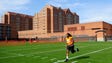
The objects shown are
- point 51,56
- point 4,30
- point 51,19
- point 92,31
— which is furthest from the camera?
point 51,19

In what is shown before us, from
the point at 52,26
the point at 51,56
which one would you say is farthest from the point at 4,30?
the point at 51,56

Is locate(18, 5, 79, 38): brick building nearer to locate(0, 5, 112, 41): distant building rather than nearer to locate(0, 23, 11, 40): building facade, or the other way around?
locate(0, 5, 112, 41): distant building

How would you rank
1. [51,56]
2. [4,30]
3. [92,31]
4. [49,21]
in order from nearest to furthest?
[51,56], [92,31], [4,30], [49,21]

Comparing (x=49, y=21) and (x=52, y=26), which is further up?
(x=49, y=21)

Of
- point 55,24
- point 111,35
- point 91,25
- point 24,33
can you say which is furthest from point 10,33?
point 111,35

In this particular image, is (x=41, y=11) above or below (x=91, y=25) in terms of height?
above

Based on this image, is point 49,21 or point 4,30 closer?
point 4,30

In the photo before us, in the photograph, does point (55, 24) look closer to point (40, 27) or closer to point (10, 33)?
point (40, 27)

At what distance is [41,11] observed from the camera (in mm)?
165625

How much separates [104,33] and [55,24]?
2016 inches

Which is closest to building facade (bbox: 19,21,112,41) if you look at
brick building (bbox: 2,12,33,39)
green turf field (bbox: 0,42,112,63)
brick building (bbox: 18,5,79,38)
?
brick building (bbox: 18,5,79,38)

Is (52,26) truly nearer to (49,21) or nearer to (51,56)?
(49,21)

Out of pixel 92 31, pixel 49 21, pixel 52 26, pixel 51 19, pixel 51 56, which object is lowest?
pixel 51 56

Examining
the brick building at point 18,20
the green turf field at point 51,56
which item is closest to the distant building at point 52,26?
the brick building at point 18,20
